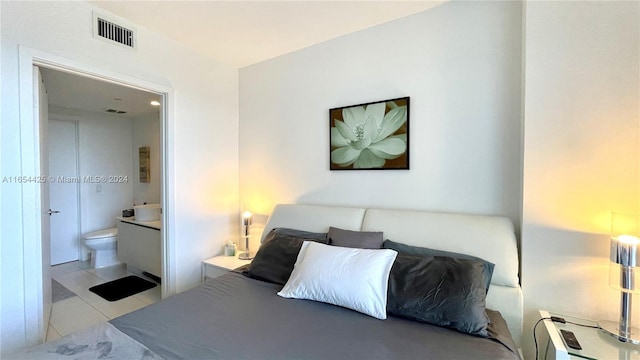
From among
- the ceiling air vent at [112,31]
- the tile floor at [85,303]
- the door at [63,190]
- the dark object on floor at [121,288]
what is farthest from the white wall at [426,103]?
the door at [63,190]

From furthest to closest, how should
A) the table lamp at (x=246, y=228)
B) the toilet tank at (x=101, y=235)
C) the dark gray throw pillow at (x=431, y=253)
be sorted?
the toilet tank at (x=101, y=235)
the table lamp at (x=246, y=228)
the dark gray throw pillow at (x=431, y=253)

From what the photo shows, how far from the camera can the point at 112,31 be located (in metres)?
2.04

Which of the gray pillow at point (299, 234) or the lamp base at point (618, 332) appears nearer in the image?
the lamp base at point (618, 332)

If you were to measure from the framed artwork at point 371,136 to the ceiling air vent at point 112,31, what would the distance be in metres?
1.70

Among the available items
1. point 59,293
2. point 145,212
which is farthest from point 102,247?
point 145,212

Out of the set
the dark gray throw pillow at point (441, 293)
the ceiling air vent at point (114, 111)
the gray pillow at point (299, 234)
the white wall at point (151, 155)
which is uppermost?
the ceiling air vent at point (114, 111)

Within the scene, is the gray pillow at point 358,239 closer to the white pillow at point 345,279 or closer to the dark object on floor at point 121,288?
the white pillow at point 345,279

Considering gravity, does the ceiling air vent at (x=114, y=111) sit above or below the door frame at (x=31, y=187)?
above

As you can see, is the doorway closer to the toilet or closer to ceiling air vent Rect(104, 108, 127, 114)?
ceiling air vent Rect(104, 108, 127, 114)

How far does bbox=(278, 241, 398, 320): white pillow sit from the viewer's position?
1441 mm

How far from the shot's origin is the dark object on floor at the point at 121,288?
2889mm

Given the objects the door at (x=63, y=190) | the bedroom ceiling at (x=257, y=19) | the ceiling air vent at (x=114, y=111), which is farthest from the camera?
the ceiling air vent at (x=114, y=111)

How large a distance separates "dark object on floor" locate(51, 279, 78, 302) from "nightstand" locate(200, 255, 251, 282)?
1492 mm

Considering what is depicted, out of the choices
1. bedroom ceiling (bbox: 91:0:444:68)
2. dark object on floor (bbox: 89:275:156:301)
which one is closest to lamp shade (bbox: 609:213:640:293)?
bedroom ceiling (bbox: 91:0:444:68)
